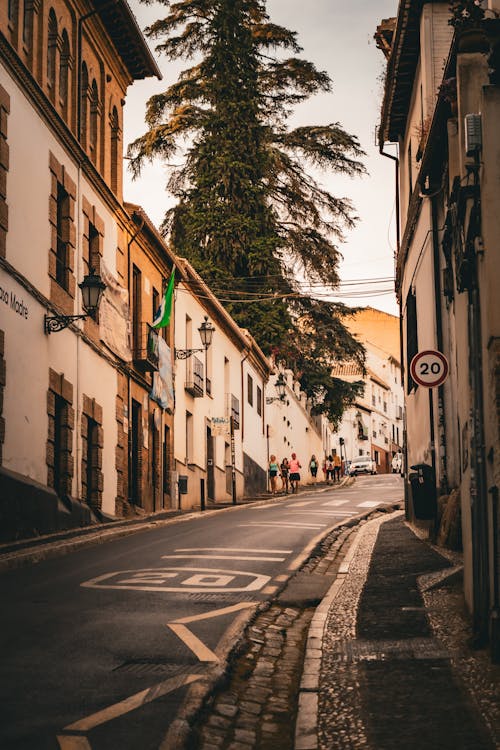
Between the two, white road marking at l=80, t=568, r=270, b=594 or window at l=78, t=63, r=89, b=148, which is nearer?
white road marking at l=80, t=568, r=270, b=594

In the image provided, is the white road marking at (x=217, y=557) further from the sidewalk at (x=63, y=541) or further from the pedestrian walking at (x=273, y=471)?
the pedestrian walking at (x=273, y=471)

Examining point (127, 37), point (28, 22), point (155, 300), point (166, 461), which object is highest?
point (127, 37)

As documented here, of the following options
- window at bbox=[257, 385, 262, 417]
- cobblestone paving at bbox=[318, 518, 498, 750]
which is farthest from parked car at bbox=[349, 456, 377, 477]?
cobblestone paving at bbox=[318, 518, 498, 750]

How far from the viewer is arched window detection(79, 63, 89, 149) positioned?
942 inches

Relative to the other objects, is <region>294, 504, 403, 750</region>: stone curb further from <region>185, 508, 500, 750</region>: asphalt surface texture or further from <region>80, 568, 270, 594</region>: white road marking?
<region>80, 568, 270, 594</region>: white road marking

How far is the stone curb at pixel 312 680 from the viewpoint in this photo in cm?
637

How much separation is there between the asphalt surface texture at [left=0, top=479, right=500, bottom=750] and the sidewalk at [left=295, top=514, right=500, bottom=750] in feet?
0.03

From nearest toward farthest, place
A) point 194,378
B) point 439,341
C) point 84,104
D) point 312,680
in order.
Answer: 1. point 312,680
2. point 439,341
3. point 84,104
4. point 194,378

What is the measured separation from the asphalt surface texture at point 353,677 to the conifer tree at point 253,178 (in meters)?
30.6

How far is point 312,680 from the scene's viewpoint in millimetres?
7766

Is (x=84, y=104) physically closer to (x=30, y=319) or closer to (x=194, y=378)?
(x=30, y=319)

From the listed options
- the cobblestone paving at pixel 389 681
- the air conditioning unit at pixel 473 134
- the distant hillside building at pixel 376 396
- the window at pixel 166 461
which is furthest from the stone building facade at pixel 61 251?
→ the distant hillside building at pixel 376 396

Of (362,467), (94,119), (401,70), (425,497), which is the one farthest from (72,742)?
(362,467)

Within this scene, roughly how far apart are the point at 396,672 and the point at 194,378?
1060 inches
